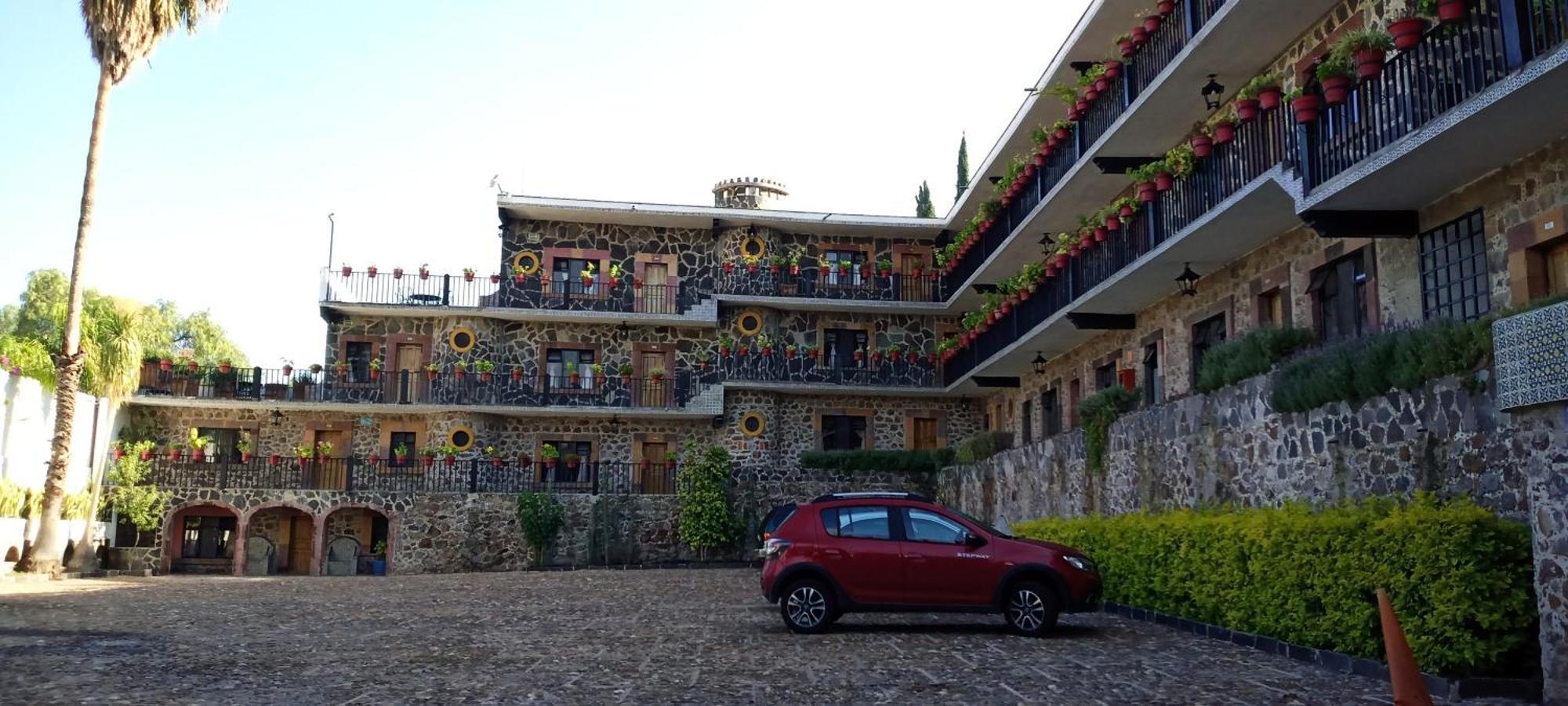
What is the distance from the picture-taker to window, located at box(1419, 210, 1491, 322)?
1268 centimetres

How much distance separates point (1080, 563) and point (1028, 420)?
1882 cm

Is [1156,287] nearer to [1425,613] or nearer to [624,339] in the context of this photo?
[1425,613]

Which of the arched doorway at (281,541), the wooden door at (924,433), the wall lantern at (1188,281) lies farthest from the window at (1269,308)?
the arched doorway at (281,541)

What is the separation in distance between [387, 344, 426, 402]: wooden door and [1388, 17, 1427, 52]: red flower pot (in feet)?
94.6

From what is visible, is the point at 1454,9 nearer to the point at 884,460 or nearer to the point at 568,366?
the point at 884,460

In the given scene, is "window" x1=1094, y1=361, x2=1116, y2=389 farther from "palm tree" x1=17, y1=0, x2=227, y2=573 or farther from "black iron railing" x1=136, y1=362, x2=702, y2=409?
"palm tree" x1=17, y1=0, x2=227, y2=573

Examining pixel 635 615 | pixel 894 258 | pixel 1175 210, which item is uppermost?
pixel 894 258

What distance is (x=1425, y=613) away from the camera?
8625mm

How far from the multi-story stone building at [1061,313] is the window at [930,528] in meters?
3.60

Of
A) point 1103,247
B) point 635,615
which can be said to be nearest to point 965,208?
point 1103,247

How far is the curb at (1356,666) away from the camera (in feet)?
27.1

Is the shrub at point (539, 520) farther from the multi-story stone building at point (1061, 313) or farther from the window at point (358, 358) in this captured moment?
the window at point (358, 358)

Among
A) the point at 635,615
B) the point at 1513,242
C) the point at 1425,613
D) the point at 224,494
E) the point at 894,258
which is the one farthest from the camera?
the point at 894,258

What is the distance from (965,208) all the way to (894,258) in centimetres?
364
